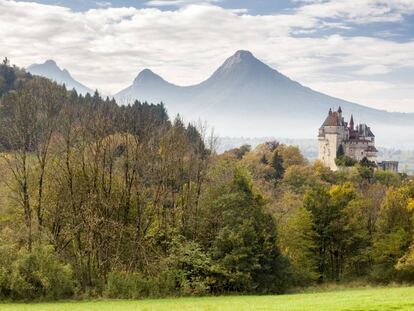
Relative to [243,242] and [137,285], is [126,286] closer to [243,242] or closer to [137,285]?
[137,285]

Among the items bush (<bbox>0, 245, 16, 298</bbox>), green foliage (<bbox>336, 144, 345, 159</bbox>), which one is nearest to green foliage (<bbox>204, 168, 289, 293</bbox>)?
bush (<bbox>0, 245, 16, 298</bbox>)

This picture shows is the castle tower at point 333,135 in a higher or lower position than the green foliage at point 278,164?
higher

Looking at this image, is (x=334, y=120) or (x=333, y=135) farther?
(x=334, y=120)

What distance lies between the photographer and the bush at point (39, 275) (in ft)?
110

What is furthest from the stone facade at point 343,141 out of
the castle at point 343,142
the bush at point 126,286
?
the bush at point 126,286

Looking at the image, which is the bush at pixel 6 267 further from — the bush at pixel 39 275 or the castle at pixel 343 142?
the castle at pixel 343 142

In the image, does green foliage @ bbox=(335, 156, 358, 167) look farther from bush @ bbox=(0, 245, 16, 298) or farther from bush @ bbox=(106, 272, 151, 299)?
bush @ bbox=(0, 245, 16, 298)

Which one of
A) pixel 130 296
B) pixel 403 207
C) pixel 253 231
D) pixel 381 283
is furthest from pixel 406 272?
pixel 130 296

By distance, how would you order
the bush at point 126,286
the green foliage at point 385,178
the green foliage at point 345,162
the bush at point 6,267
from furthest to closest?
the green foliage at point 345,162
the green foliage at point 385,178
the bush at point 126,286
the bush at point 6,267

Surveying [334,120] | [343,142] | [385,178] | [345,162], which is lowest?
[385,178]

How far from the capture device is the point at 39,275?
110ft

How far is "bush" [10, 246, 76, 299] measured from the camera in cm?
3340

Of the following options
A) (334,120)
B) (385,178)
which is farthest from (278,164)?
(334,120)

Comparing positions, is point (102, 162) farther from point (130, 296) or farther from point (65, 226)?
point (130, 296)
